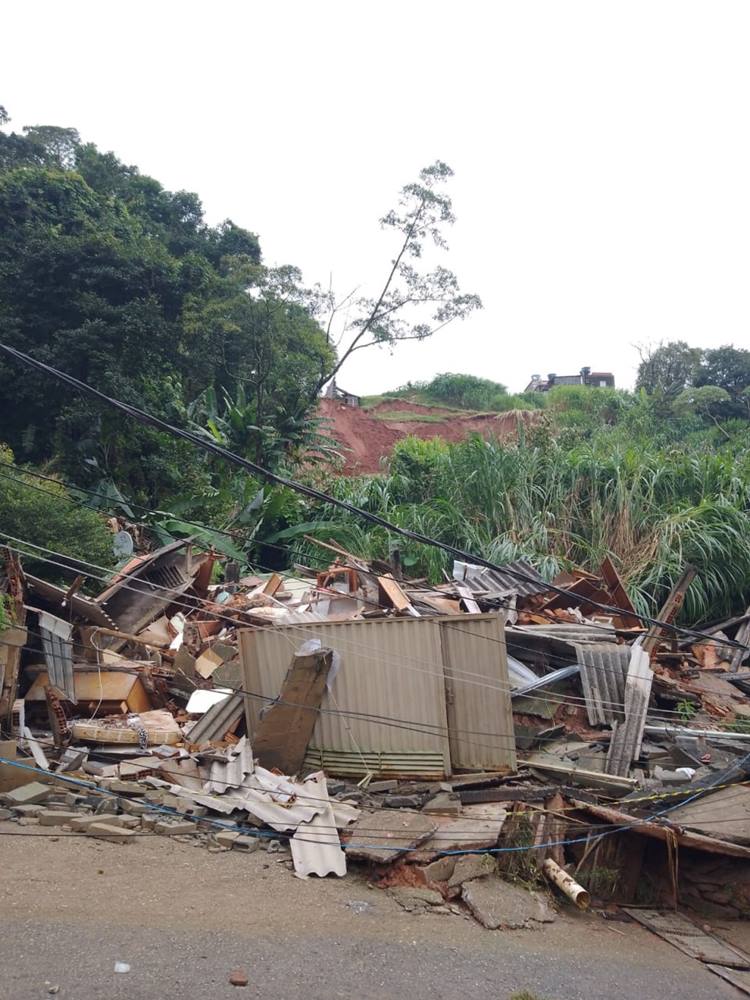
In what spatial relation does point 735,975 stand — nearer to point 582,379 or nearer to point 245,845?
point 245,845

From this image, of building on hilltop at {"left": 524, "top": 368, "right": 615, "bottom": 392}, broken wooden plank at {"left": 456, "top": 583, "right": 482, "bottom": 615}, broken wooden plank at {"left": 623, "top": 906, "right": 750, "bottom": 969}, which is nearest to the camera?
broken wooden plank at {"left": 623, "top": 906, "right": 750, "bottom": 969}

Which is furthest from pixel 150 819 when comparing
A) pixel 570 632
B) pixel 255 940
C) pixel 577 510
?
pixel 577 510

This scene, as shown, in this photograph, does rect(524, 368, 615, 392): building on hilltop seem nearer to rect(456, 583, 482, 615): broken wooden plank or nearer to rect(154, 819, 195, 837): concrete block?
rect(456, 583, 482, 615): broken wooden plank

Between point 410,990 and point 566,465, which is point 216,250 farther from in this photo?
point 410,990

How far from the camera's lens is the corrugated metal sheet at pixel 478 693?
8.90 m

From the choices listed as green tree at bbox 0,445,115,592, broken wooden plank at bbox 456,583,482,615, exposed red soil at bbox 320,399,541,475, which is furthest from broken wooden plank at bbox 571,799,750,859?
exposed red soil at bbox 320,399,541,475

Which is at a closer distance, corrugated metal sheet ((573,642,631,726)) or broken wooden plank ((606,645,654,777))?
broken wooden plank ((606,645,654,777))

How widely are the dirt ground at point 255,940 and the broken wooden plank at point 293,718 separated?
5.13 feet

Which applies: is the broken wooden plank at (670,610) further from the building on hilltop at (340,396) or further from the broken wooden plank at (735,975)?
the building on hilltop at (340,396)

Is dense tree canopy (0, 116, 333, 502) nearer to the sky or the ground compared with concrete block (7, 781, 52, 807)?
nearer to the sky

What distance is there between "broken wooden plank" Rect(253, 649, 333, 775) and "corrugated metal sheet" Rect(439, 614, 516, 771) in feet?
4.37

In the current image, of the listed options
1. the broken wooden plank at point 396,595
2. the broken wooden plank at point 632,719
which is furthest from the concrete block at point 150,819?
the broken wooden plank at point 632,719

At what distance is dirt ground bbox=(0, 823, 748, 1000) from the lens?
5.34m

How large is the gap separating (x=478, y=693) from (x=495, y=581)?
14.5ft
